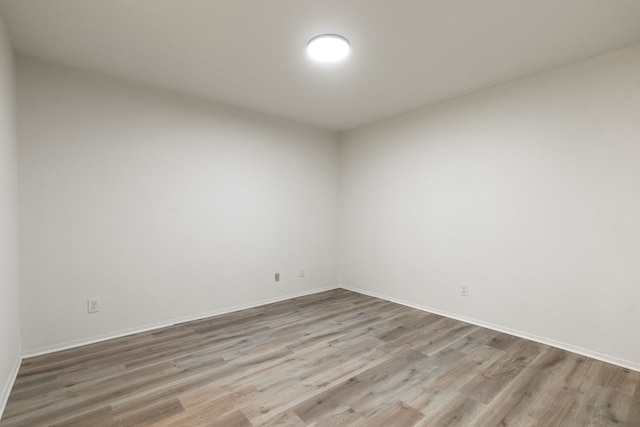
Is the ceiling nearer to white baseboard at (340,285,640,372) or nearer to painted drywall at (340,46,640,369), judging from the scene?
painted drywall at (340,46,640,369)

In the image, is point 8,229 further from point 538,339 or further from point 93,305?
point 538,339

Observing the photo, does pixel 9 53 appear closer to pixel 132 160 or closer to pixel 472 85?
pixel 132 160

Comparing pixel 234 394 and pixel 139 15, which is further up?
pixel 139 15

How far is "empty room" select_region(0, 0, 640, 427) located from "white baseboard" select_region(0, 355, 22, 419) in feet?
0.10

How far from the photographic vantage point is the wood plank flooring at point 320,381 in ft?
5.44

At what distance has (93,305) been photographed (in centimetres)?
260

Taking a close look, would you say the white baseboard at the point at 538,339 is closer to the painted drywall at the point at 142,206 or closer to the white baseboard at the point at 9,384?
the painted drywall at the point at 142,206

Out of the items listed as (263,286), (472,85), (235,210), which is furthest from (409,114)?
(263,286)

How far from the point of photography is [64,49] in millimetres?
2264

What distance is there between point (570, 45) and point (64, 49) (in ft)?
12.4

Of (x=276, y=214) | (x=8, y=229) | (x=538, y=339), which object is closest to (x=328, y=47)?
(x=276, y=214)

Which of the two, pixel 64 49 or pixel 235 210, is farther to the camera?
pixel 235 210

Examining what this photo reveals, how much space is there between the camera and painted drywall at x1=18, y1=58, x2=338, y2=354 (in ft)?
7.89

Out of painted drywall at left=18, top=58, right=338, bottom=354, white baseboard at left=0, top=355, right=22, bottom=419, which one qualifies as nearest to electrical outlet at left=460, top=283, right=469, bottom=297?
painted drywall at left=18, top=58, right=338, bottom=354
